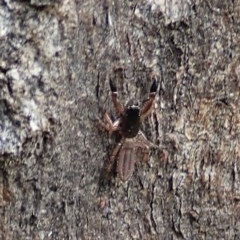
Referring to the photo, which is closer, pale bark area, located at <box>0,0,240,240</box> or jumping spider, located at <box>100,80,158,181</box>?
pale bark area, located at <box>0,0,240,240</box>

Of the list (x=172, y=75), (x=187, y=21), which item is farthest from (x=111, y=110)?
(x=187, y=21)

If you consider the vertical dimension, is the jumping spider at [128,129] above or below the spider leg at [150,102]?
below

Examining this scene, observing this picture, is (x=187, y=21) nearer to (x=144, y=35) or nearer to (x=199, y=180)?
(x=144, y=35)

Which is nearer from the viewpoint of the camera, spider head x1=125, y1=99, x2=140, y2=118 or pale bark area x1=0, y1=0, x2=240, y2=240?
pale bark area x1=0, y1=0, x2=240, y2=240

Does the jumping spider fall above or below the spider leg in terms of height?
below
